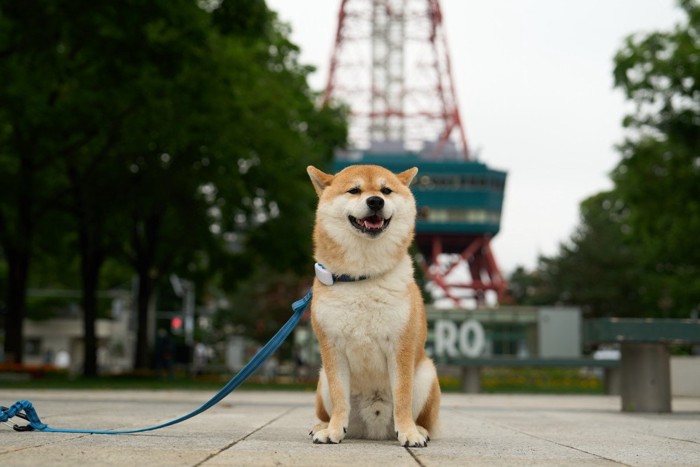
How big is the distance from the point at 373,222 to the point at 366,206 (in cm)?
15

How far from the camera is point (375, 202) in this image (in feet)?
20.1

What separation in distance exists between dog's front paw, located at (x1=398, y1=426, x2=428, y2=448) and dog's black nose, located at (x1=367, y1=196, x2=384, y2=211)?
5.02 feet

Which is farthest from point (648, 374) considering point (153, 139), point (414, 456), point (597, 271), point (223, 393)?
point (597, 271)

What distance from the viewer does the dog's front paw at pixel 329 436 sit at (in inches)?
243

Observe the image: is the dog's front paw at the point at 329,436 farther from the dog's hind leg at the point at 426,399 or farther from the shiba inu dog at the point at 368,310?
the dog's hind leg at the point at 426,399

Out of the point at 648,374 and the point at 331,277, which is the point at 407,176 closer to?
the point at 331,277

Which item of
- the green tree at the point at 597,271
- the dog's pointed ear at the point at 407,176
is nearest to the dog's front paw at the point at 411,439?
the dog's pointed ear at the point at 407,176

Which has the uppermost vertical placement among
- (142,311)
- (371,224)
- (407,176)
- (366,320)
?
(407,176)

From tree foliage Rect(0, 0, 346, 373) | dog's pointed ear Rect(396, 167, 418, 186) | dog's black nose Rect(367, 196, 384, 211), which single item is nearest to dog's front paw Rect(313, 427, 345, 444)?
dog's black nose Rect(367, 196, 384, 211)

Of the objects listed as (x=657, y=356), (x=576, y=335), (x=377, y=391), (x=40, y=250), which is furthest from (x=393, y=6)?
(x=377, y=391)

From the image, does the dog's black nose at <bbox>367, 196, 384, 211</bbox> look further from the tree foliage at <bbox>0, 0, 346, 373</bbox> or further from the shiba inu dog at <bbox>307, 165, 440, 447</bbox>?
the tree foliage at <bbox>0, 0, 346, 373</bbox>

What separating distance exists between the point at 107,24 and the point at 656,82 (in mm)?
18290

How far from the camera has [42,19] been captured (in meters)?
17.9

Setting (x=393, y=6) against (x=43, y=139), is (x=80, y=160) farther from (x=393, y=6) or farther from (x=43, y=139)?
(x=393, y=6)
